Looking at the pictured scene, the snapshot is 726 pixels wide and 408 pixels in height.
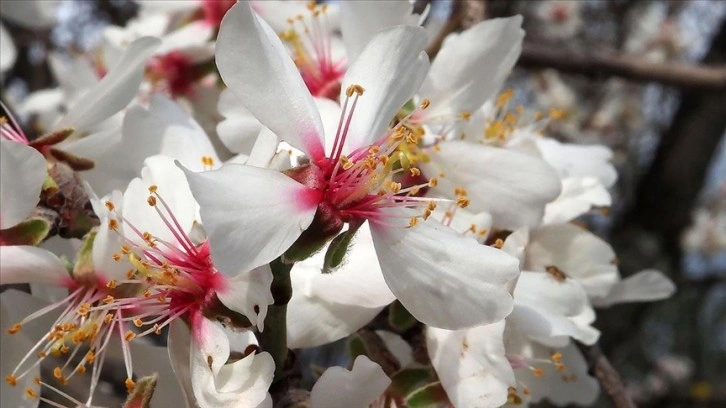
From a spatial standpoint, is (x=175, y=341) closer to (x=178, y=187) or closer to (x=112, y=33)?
(x=178, y=187)

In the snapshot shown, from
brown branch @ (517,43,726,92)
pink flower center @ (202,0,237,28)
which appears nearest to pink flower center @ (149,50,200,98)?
pink flower center @ (202,0,237,28)

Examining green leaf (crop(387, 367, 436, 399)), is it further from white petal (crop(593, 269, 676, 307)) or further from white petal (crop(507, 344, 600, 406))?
white petal (crop(593, 269, 676, 307))

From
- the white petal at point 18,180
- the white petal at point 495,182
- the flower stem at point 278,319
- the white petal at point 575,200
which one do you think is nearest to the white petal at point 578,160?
the white petal at point 575,200

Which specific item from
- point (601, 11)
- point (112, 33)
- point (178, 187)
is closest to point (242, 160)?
point (178, 187)

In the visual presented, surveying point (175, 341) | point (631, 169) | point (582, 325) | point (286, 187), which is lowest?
point (631, 169)

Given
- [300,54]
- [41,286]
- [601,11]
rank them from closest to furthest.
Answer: [41,286], [300,54], [601,11]

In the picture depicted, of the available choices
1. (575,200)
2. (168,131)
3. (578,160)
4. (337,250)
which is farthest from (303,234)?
(578,160)
